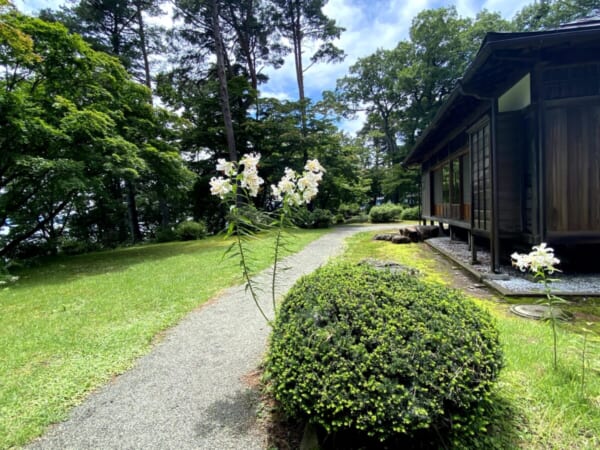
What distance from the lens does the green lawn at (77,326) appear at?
2.11 metres

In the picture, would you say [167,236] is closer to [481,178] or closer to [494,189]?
[481,178]

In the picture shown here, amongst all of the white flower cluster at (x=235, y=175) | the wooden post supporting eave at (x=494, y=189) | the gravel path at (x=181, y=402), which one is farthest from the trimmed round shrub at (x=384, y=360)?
the wooden post supporting eave at (x=494, y=189)

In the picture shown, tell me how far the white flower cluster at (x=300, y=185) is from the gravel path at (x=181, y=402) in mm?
1459

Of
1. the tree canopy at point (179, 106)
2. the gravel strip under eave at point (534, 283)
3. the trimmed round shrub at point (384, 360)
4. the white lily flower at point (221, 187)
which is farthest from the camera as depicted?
the tree canopy at point (179, 106)

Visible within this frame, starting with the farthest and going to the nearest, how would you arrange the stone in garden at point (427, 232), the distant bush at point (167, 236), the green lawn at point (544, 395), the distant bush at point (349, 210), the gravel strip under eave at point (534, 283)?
the distant bush at point (349, 210)
the distant bush at point (167, 236)
the stone in garden at point (427, 232)
the gravel strip under eave at point (534, 283)
the green lawn at point (544, 395)

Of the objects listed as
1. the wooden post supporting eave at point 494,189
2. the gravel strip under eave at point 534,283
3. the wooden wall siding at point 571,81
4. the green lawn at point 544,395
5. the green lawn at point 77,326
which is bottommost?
the green lawn at point 77,326

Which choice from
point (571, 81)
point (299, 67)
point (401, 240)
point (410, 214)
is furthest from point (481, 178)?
point (299, 67)

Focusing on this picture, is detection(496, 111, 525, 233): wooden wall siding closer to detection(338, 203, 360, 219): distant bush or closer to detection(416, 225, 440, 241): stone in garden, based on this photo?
detection(416, 225, 440, 241): stone in garden

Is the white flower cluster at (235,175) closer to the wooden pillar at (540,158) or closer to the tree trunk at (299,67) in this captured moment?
the wooden pillar at (540,158)

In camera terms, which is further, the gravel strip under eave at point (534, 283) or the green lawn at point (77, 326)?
the gravel strip under eave at point (534, 283)

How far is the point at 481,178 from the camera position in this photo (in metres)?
5.53

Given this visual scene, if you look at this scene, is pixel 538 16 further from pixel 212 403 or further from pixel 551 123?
pixel 212 403

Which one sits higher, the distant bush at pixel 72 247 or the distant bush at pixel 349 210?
the distant bush at pixel 349 210

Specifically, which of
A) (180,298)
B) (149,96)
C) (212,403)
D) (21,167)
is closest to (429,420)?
(212,403)
